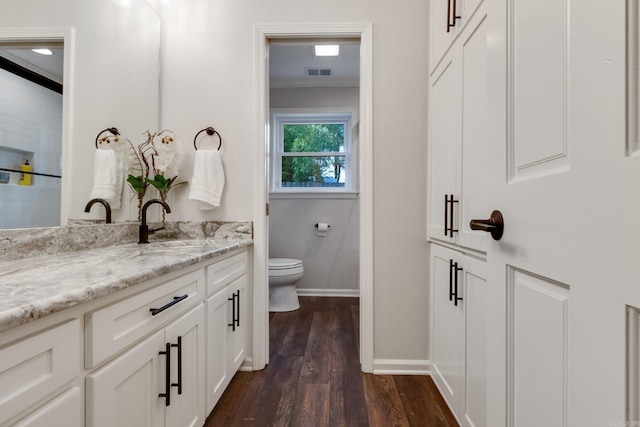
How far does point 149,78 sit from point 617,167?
216cm

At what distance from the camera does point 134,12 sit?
5.75 feet

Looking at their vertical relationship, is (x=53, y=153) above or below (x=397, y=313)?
above

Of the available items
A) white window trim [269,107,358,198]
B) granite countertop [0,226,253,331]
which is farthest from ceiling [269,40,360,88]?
granite countertop [0,226,253,331]

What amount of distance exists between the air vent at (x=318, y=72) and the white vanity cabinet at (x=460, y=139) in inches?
67.5

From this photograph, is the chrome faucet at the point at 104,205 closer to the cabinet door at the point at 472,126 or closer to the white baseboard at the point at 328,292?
the cabinet door at the point at 472,126

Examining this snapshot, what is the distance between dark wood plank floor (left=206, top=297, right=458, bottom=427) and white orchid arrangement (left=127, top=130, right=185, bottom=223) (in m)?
1.13

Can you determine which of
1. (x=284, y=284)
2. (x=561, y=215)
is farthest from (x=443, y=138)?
(x=284, y=284)

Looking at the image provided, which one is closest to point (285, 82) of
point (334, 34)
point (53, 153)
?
point (334, 34)

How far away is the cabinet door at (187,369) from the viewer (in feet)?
3.35

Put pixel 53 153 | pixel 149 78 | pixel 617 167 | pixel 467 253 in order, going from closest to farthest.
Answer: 1. pixel 617 167
2. pixel 53 153
3. pixel 467 253
4. pixel 149 78

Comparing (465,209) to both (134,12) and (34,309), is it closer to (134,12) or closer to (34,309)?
(34,309)

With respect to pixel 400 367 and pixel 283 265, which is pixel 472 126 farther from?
pixel 283 265

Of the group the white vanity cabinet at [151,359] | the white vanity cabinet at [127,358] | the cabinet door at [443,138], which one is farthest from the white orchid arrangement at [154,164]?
the cabinet door at [443,138]

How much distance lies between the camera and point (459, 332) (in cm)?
134
